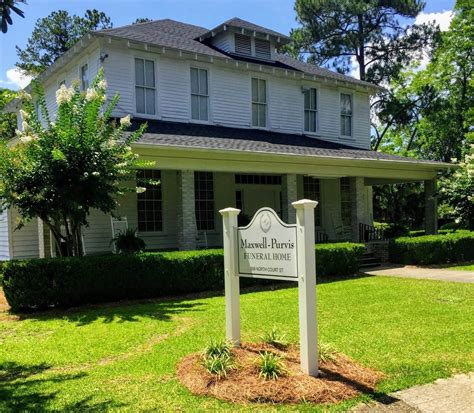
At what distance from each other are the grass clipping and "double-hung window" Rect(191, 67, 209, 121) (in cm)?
1212

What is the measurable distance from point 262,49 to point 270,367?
1609cm

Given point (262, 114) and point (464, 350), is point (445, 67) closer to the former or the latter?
point (262, 114)

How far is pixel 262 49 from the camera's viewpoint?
749 inches

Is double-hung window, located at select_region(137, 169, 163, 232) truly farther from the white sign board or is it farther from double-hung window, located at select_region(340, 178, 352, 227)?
the white sign board

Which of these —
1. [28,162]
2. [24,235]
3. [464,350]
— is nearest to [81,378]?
[464,350]

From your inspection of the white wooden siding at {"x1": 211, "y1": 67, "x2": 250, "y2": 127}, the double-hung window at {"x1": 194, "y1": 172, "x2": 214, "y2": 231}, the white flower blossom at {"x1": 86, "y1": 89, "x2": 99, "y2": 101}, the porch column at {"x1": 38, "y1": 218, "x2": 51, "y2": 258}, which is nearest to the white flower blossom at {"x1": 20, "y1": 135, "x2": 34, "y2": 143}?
the white flower blossom at {"x1": 86, "y1": 89, "x2": 99, "y2": 101}

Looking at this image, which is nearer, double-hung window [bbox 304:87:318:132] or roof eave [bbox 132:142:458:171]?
roof eave [bbox 132:142:458:171]

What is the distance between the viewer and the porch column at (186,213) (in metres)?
13.4

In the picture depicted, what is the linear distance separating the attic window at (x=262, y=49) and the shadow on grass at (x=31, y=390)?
15.4 meters

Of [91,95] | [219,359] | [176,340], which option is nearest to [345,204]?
[91,95]

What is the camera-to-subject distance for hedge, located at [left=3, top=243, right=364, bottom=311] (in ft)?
30.9

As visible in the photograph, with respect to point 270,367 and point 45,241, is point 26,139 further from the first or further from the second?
point 270,367

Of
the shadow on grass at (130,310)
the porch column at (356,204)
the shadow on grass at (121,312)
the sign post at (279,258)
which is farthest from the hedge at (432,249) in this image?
the sign post at (279,258)

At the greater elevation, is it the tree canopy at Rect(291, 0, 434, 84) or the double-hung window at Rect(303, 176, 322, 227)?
the tree canopy at Rect(291, 0, 434, 84)
